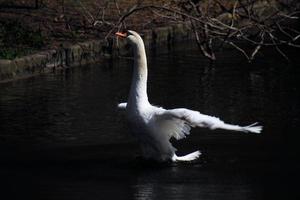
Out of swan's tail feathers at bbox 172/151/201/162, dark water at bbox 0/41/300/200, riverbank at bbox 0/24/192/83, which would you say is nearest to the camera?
dark water at bbox 0/41/300/200

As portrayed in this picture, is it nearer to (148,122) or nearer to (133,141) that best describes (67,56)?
(133,141)

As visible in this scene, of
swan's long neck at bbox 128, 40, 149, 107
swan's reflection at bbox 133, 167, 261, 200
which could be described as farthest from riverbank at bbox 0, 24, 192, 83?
swan's reflection at bbox 133, 167, 261, 200

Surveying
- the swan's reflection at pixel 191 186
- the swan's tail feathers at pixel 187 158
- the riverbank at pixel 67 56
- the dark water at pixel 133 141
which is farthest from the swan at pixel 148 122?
the riverbank at pixel 67 56

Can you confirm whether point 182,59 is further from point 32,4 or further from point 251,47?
point 32,4

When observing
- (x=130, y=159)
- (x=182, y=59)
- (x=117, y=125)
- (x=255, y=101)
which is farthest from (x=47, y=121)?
(x=182, y=59)

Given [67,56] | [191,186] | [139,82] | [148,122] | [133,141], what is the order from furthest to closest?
1. [67,56]
2. [133,141]
3. [139,82]
4. [148,122]
5. [191,186]

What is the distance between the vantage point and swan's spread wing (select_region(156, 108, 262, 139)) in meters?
10.3

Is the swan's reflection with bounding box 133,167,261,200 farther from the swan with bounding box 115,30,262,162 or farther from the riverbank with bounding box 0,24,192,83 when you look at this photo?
the riverbank with bounding box 0,24,192,83

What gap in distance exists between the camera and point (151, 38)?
2148 centimetres

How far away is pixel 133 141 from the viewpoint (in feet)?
40.7

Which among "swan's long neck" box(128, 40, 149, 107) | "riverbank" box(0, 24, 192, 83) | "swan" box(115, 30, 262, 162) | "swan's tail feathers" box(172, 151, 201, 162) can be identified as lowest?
"riverbank" box(0, 24, 192, 83)

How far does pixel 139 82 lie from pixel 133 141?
1.42m

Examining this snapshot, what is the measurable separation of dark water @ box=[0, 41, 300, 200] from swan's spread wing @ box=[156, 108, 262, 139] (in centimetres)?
42

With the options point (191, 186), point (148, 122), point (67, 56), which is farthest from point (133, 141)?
point (67, 56)
